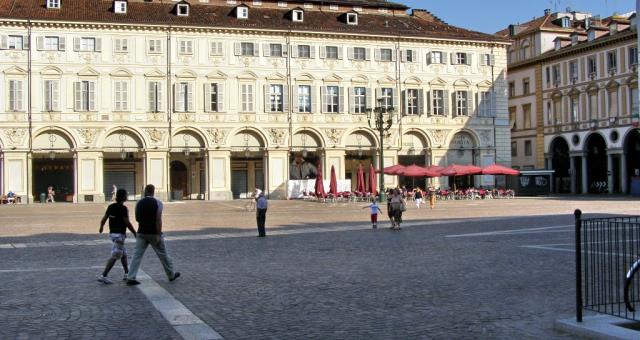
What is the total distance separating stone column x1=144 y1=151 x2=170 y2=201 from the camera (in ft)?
178

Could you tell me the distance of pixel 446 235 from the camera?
21.5m

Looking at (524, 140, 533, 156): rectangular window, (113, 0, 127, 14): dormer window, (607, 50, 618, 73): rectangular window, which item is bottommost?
(524, 140, 533, 156): rectangular window

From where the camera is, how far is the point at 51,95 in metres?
52.5

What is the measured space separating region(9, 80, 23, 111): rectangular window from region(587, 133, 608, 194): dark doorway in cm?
4438

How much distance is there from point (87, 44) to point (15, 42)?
4.62 m

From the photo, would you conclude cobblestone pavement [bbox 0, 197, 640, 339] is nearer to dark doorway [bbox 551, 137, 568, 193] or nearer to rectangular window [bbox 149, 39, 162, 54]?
rectangular window [bbox 149, 39, 162, 54]

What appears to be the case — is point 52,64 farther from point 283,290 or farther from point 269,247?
point 283,290

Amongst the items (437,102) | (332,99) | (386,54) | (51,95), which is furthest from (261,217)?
(437,102)

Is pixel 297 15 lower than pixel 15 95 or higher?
higher

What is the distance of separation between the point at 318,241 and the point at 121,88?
37.2 meters

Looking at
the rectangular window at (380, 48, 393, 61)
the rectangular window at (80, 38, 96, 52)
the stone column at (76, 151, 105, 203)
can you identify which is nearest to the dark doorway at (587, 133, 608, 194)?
the rectangular window at (380, 48, 393, 61)

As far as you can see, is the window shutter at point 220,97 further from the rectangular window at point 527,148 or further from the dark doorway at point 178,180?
the rectangular window at point 527,148

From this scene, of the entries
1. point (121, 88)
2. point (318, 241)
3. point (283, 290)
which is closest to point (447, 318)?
point (283, 290)

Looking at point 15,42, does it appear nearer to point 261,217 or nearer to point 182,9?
point 182,9
